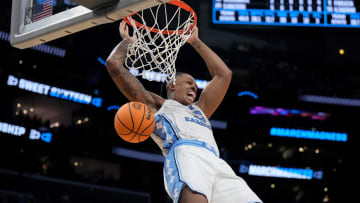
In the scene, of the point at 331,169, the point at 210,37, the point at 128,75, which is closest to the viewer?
the point at 128,75

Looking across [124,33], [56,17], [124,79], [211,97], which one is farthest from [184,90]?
[56,17]

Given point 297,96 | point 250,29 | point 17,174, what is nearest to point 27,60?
point 17,174

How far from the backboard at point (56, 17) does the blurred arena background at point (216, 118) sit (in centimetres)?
588

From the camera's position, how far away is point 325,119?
11086 mm

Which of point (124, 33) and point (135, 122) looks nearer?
point (135, 122)

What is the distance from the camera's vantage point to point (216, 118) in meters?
11.1

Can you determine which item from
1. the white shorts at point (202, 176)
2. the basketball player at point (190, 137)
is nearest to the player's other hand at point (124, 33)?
the basketball player at point (190, 137)

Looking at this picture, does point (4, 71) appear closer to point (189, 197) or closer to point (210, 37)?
point (210, 37)

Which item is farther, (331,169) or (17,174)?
(331,169)

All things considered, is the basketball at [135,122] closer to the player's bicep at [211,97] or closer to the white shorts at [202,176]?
the white shorts at [202,176]

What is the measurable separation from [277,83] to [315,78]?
29.8 inches

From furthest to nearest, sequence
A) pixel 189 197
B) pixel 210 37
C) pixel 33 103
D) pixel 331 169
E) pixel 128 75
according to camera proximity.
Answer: pixel 331 169
pixel 33 103
pixel 210 37
pixel 128 75
pixel 189 197

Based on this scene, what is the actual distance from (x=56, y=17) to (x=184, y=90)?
111 cm

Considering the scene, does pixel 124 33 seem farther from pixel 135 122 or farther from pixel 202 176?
pixel 202 176
